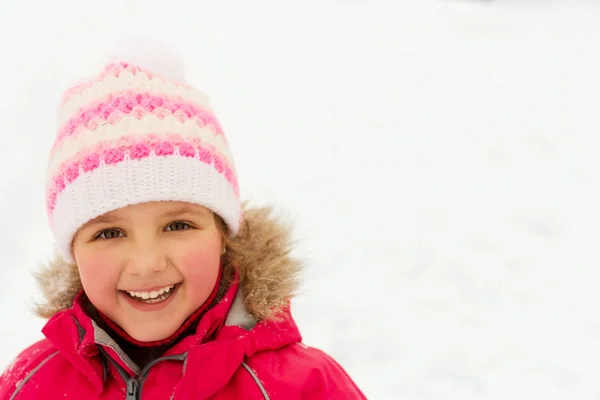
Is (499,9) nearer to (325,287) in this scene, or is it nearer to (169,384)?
(325,287)

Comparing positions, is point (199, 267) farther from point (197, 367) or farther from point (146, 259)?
point (197, 367)

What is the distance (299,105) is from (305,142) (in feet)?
1.92

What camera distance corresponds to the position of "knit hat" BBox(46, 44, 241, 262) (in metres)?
1.41

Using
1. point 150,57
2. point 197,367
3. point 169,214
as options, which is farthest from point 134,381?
point 150,57

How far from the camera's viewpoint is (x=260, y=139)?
4367 mm

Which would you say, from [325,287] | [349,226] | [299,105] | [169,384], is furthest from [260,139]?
[169,384]

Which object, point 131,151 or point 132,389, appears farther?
point 132,389

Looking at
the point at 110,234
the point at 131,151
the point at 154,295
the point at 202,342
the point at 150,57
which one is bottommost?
the point at 202,342

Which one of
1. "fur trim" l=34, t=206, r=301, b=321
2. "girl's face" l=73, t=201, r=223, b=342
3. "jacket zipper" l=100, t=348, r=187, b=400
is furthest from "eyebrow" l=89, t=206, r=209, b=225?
"jacket zipper" l=100, t=348, r=187, b=400

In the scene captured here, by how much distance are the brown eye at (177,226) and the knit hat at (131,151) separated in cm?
7

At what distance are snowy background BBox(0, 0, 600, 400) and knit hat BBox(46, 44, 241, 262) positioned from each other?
355mm

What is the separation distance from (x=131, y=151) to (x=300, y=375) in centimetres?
67

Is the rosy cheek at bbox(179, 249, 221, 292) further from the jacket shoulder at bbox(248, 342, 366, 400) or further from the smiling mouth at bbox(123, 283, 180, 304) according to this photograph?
the jacket shoulder at bbox(248, 342, 366, 400)

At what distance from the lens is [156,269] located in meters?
1.41
